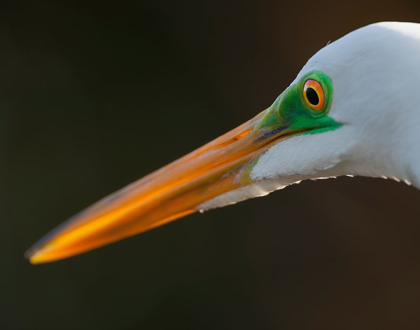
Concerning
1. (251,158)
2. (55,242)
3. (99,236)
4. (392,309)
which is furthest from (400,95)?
(392,309)

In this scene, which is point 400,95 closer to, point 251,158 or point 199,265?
point 251,158

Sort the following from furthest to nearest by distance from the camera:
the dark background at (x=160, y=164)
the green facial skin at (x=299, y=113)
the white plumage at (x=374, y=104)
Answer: the dark background at (x=160, y=164), the green facial skin at (x=299, y=113), the white plumage at (x=374, y=104)

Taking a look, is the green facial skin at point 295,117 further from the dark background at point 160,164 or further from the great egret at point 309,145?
the dark background at point 160,164

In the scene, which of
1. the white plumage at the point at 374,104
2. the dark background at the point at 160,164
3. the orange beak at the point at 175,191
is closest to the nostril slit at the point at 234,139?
the orange beak at the point at 175,191

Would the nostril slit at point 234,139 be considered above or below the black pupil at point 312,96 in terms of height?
below

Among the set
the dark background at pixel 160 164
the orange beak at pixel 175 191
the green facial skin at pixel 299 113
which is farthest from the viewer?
the dark background at pixel 160 164

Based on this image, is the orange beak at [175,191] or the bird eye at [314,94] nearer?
the bird eye at [314,94]

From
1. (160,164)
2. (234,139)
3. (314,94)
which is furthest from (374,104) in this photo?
(160,164)
